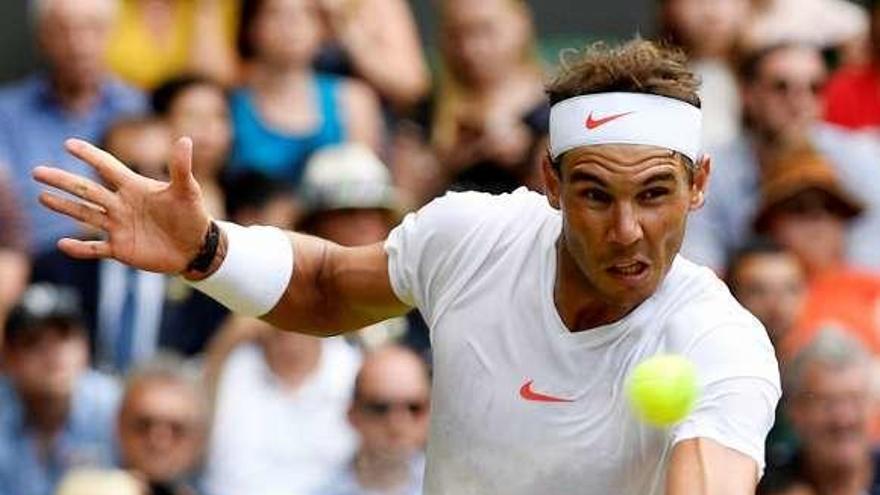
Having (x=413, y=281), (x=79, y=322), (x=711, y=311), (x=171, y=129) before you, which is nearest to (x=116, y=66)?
(x=171, y=129)

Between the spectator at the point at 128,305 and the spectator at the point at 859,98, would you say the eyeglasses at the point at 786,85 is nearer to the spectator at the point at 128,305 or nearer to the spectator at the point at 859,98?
the spectator at the point at 859,98

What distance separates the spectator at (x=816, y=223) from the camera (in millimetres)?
8680

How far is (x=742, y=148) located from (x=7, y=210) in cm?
284

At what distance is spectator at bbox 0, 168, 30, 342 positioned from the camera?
8.21m

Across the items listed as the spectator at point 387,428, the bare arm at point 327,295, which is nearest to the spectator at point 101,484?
the spectator at point 387,428

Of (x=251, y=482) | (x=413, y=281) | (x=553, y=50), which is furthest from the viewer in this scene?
(x=553, y=50)

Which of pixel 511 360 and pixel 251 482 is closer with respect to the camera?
pixel 511 360

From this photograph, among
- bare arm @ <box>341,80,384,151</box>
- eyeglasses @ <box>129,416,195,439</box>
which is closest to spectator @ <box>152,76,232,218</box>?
bare arm @ <box>341,80,384,151</box>

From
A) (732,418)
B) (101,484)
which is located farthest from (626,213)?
(101,484)

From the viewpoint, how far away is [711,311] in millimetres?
4805

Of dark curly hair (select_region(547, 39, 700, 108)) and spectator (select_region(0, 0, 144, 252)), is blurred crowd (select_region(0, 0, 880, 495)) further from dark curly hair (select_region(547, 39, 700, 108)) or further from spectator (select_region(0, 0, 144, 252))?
dark curly hair (select_region(547, 39, 700, 108))

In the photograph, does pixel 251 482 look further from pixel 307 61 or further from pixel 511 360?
pixel 511 360

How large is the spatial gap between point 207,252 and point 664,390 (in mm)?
1252

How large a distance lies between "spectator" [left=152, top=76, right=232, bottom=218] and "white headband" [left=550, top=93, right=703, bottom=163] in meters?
3.84
